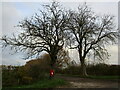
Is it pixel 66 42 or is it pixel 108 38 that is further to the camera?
pixel 108 38

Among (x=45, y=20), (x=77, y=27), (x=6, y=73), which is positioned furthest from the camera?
(x=77, y=27)

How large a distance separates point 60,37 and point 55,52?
197 centimetres

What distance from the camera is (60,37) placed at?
82.7 ft

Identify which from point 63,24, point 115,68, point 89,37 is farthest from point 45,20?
point 115,68

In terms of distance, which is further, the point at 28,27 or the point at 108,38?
the point at 108,38

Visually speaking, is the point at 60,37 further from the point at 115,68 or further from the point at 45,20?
the point at 115,68

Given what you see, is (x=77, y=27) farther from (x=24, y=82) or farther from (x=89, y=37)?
(x=24, y=82)

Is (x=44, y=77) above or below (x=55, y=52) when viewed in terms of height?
below

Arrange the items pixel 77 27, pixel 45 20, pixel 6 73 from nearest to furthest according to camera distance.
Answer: pixel 6 73
pixel 45 20
pixel 77 27

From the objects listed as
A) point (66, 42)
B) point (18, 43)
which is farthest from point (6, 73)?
point (66, 42)

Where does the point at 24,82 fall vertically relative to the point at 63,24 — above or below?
below

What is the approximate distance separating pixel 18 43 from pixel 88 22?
38.5 feet

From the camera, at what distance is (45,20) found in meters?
25.1

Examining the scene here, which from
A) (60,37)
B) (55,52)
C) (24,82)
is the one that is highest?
(60,37)
